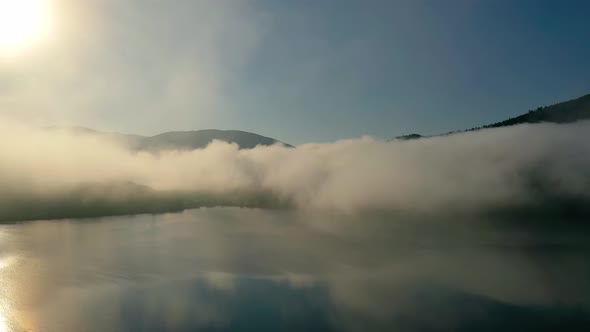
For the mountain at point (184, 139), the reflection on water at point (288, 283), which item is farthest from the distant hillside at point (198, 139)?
the reflection on water at point (288, 283)

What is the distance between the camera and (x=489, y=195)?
93.5 m

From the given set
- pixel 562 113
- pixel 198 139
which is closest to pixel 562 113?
pixel 562 113

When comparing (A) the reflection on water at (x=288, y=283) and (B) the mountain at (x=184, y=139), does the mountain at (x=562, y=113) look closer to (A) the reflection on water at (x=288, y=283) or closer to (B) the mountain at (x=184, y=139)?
(A) the reflection on water at (x=288, y=283)

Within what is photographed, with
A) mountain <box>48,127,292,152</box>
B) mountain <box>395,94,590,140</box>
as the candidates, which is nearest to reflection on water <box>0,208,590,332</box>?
mountain <box>395,94,590,140</box>

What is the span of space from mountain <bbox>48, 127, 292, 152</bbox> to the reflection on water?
103211 mm

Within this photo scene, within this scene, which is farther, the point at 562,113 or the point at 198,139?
Answer: the point at 198,139

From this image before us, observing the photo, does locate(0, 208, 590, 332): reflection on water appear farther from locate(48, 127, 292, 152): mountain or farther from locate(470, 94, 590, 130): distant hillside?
locate(48, 127, 292, 152): mountain

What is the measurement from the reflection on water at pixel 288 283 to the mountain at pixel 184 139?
339 feet

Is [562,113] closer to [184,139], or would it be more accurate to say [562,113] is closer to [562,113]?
[562,113]

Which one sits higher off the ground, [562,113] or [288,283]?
[562,113]

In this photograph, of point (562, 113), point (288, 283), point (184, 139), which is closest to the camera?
point (288, 283)

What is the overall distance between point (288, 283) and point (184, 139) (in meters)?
147

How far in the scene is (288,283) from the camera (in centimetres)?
2347

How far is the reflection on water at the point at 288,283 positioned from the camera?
54.4 ft
